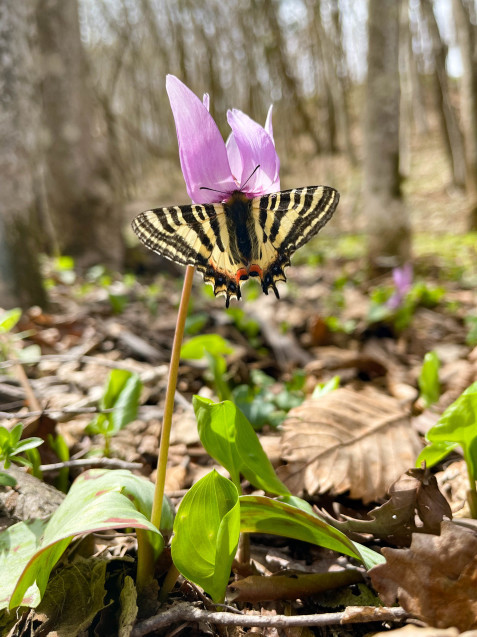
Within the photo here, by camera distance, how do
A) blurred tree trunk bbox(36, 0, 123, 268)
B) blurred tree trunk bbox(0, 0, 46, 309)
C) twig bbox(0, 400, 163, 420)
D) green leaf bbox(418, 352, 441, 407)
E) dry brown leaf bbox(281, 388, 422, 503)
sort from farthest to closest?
blurred tree trunk bbox(36, 0, 123, 268)
blurred tree trunk bbox(0, 0, 46, 309)
green leaf bbox(418, 352, 441, 407)
twig bbox(0, 400, 163, 420)
dry brown leaf bbox(281, 388, 422, 503)

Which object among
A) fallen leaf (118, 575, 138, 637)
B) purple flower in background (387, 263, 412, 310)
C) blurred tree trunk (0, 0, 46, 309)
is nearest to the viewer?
fallen leaf (118, 575, 138, 637)

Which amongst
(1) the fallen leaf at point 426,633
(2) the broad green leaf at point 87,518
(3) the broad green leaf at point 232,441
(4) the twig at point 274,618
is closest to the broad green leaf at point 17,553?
(2) the broad green leaf at point 87,518

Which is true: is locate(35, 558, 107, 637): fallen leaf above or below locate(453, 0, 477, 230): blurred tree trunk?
below

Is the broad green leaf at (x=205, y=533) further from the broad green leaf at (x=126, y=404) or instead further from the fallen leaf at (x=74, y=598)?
the broad green leaf at (x=126, y=404)

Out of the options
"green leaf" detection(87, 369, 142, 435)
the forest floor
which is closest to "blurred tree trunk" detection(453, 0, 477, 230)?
the forest floor

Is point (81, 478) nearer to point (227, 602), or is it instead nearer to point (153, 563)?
point (153, 563)

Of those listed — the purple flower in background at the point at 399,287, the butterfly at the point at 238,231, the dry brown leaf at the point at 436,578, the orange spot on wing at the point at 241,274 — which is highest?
the butterfly at the point at 238,231

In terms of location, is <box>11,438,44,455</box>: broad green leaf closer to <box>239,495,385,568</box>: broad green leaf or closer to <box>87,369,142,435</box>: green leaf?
<box>87,369,142,435</box>: green leaf

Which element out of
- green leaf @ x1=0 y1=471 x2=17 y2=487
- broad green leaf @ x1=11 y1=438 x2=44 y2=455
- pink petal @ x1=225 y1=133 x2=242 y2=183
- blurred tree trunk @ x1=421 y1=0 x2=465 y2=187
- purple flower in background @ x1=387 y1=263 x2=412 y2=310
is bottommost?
purple flower in background @ x1=387 y1=263 x2=412 y2=310
